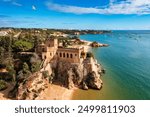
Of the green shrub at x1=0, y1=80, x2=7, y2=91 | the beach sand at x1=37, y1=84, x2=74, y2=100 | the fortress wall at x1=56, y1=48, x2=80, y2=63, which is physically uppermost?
the fortress wall at x1=56, y1=48, x2=80, y2=63

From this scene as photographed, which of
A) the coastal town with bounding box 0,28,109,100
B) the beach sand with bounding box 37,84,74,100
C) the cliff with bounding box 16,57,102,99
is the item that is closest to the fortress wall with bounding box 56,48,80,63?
the coastal town with bounding box 0,28,109,100

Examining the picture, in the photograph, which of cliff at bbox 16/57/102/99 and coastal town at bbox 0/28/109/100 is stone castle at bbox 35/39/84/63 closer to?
coastal town at bbox 0/28/109/100

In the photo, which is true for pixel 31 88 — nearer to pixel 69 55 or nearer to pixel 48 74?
pixel 48 74

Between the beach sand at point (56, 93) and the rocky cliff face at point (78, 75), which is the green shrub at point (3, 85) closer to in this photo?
the beach sand at point (56, 93)

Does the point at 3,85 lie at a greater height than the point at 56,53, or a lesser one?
lesser

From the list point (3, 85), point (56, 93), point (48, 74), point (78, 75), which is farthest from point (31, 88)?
point (78, 75)

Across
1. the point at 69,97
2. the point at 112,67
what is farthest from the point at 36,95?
the point at 112,67
